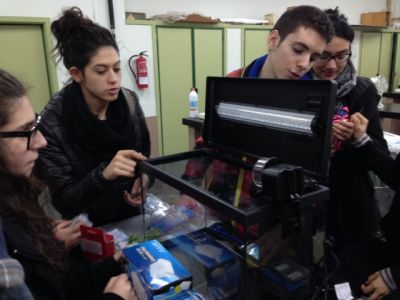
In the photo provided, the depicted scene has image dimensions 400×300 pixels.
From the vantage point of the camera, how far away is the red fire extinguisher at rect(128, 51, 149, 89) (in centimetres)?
328

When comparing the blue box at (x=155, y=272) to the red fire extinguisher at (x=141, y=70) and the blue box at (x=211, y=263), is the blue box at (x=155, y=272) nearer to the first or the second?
the blue box at (x=211, y=263)

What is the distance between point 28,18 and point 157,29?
1.17 metres

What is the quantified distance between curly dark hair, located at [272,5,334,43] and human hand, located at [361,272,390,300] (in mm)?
780

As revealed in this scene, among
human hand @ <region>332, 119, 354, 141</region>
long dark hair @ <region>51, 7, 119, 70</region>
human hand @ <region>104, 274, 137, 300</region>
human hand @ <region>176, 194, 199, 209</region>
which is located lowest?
human hand @ <region>104, 274, 137, 300</region>

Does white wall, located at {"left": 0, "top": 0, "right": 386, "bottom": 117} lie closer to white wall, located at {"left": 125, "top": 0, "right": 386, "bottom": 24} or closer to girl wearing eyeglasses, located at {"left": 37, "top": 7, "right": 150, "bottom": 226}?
white wall, located at {"left": 125, "top": 0, "right": 386, "bottom": 24}

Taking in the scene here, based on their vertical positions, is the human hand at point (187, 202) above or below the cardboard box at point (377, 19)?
below

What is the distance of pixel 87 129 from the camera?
1.24 metres

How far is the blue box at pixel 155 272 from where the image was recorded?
2.17 ft

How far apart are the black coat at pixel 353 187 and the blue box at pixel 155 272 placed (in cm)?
77

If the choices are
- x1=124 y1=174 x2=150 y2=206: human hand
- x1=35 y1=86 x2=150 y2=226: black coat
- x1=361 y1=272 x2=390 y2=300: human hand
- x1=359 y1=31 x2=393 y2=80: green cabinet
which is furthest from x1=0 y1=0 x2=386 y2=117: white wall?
x1=361 y1=272 x2=390 y2=300: human hand

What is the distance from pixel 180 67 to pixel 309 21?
2.59m

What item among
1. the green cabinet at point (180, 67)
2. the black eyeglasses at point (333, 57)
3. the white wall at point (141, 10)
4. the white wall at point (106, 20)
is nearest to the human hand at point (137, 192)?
the black eyeglasses at point (333, 57)

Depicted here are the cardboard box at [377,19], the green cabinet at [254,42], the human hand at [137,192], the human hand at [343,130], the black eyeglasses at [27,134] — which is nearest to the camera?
the black eyeglasses at [27,134]

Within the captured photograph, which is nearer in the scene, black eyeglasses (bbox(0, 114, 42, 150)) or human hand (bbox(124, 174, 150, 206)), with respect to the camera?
black eyeglasses (bbox(0, 114, 42, 150))
